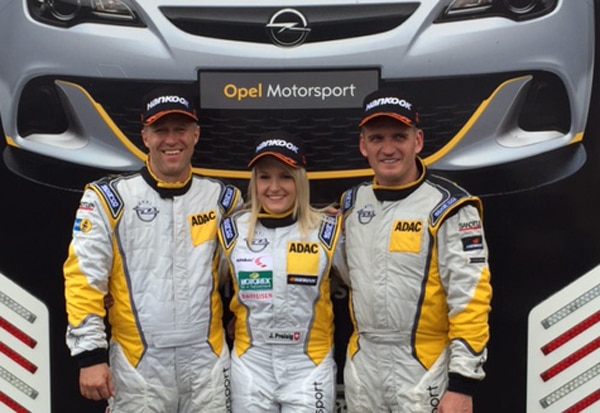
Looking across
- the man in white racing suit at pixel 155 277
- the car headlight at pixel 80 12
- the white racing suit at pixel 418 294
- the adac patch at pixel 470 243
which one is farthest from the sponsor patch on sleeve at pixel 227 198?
the adac patch at pixel 470 243

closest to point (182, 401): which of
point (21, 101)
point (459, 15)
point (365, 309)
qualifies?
point (365, 309)

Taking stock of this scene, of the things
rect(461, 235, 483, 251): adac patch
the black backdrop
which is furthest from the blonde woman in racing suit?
the black backdrop

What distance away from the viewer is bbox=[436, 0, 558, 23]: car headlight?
2.96 meters

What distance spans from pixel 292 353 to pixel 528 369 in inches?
31.2

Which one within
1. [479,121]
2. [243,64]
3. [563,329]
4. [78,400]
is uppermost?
[243,64]

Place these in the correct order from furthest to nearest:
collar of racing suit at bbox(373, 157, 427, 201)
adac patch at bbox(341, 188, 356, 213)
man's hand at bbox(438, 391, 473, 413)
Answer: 1. adac patch at bbox(341, 188, 356, 213)
2. collar of racing suit at bbox(373, 157, 427, 201)
3. man's hand at bbox(438, 391, 473, 413)

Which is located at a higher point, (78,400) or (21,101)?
(21,101)

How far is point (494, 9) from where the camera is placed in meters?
2.98

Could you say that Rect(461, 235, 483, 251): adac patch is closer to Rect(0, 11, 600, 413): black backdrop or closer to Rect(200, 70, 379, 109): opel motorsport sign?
Rect(0, 11, 600, 413): black backdrop

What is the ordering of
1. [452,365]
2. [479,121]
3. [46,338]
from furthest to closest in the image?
[46,338], [479,121], [452,365]

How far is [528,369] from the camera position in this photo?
10.4 ft

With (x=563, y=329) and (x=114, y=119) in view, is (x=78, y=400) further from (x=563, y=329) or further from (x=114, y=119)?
(x=563, y=329)

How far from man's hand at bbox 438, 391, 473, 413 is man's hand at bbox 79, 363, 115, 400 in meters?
1.01

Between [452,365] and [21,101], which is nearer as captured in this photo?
[452,365]
